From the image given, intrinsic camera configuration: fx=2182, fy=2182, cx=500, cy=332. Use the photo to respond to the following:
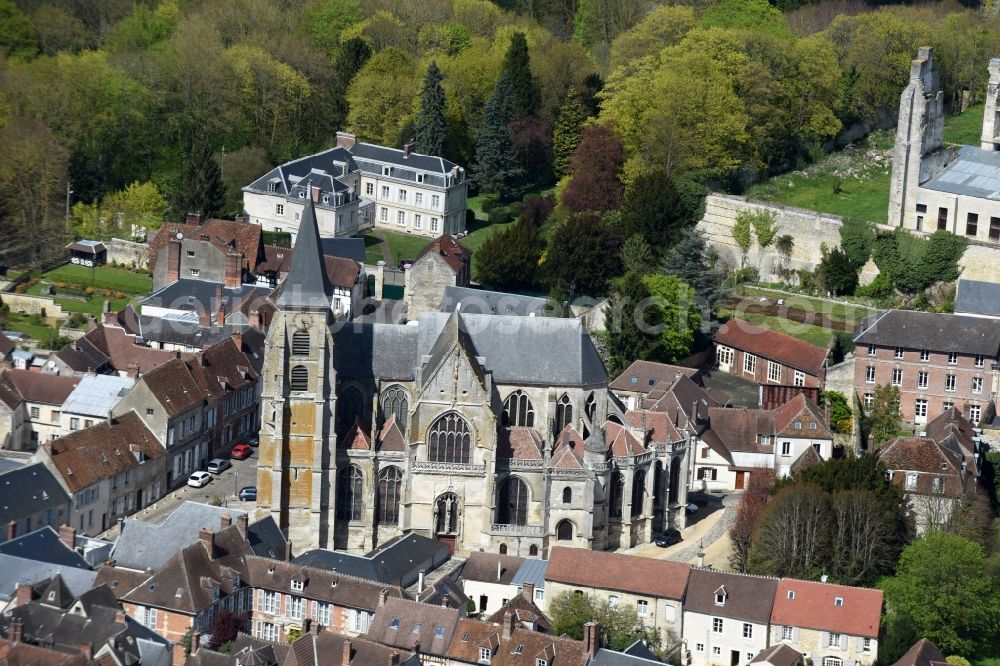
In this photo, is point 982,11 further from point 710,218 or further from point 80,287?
point 80,287

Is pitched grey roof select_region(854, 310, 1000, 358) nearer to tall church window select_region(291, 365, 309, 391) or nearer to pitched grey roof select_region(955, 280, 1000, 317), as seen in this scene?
pitched grey roof select_region(955, 280, 1000, 317)

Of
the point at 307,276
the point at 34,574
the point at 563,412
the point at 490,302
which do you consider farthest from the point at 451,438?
the point at 490,302

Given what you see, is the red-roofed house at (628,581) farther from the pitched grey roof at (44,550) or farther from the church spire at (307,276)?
the pitched grey roof at (44,550)

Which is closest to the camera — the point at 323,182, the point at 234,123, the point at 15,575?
the point at 15,575

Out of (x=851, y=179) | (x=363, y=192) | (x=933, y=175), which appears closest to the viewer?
(x=933, y=175)

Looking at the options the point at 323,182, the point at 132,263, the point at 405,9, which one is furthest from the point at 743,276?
the point at 405,9

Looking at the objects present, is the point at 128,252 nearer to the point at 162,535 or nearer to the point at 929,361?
the point at 162,535
